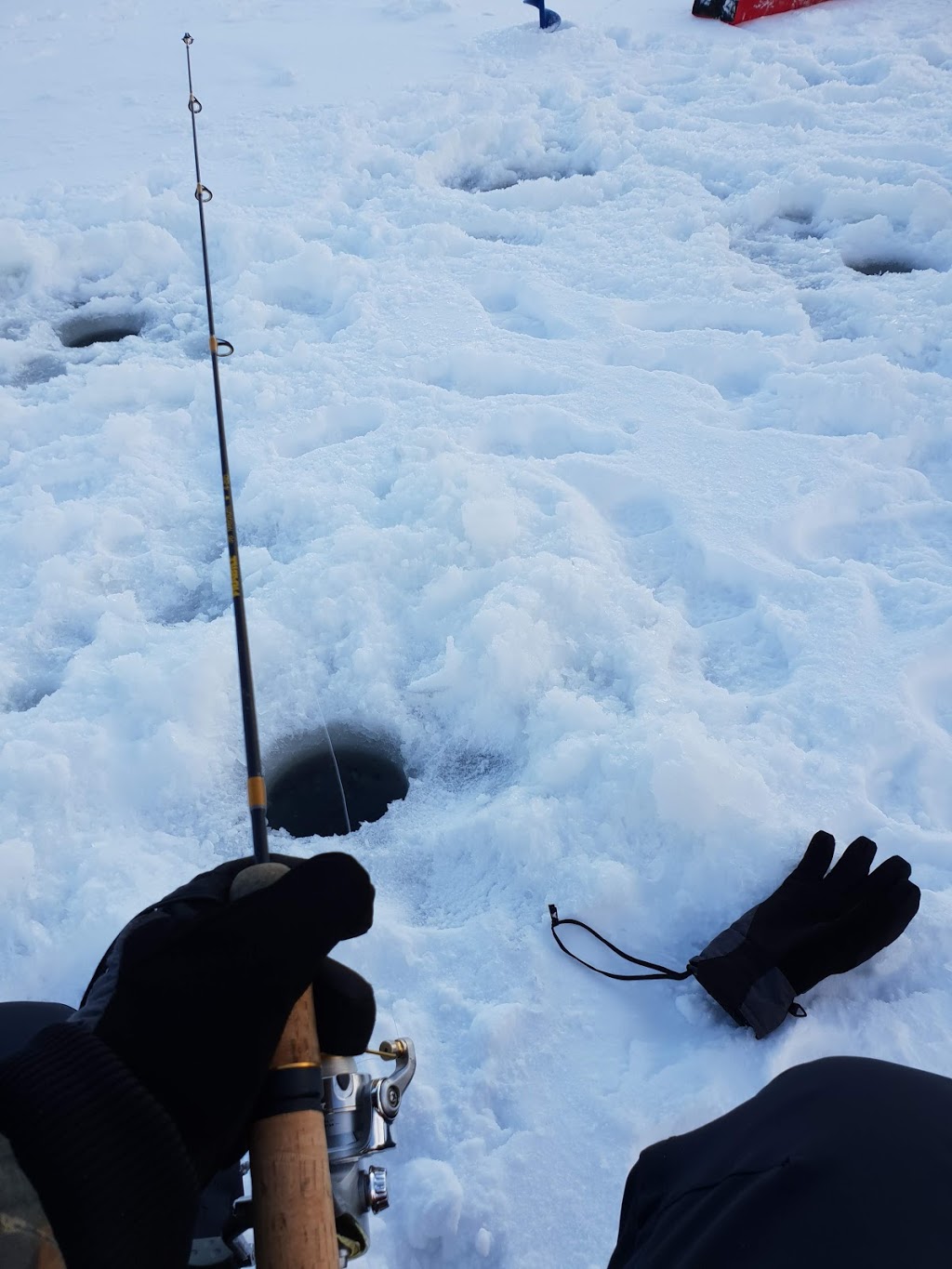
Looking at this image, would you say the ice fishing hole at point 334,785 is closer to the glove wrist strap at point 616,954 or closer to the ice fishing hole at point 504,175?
the glove wrist strap at point 616,954

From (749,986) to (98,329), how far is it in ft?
14.5

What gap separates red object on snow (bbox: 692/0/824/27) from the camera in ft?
24.1

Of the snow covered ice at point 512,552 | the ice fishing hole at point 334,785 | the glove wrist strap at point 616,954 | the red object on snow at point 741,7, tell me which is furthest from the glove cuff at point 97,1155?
the red object on snow at point 741,7

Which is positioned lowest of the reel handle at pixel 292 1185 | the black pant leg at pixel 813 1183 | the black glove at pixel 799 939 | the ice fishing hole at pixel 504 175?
the black glove at pixel 799 939

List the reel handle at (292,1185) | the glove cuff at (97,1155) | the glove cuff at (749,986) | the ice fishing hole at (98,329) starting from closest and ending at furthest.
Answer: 1. the glove cuff at (97,1155)
2. the reel handle at (292,1185)
3. the glove cuff at (749,986)
4. the ice fishing hole at (98,329)

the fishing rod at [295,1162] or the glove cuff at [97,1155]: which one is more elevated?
the glove cuff at [97,1155]

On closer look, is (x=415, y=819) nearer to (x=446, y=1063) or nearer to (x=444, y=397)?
(x=446, y=1063)

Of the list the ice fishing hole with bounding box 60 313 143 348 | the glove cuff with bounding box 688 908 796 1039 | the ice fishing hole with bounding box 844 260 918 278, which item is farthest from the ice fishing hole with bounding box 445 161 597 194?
the glove cuff with bounding box 688 908 796 1039

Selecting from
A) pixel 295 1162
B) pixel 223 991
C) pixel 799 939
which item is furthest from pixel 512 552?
pixel 295 1162

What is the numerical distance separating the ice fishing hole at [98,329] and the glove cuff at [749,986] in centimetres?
411

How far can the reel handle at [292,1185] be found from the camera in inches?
41.6

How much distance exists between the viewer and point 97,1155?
98cm

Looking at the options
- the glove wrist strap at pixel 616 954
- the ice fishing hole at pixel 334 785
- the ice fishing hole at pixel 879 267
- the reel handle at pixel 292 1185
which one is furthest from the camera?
the ice fishing hole at pixel 879 267

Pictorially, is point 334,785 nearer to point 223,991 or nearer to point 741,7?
point 223,991
